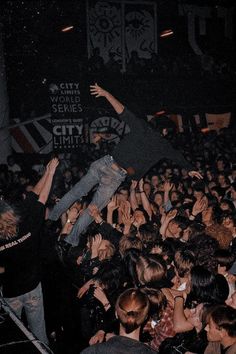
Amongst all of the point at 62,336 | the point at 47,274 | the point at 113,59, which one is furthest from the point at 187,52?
the point at 62,336

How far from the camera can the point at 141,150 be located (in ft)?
18.1

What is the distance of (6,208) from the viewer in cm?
389

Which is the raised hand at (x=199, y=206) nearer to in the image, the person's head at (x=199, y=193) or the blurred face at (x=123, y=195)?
the person's head at (x=199, y=193)

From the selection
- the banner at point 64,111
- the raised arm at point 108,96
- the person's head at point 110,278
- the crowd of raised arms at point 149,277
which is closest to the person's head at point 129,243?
the crowd of raised arms at point 149,277

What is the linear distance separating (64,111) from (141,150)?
416 cm

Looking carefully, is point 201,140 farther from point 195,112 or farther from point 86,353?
point 86,353

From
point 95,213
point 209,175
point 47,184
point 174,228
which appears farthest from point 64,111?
point 47,184

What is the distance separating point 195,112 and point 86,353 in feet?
47.4

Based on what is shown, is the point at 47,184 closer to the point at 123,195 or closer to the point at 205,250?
the point at 205,250

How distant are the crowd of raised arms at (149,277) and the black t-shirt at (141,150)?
675 millimetres

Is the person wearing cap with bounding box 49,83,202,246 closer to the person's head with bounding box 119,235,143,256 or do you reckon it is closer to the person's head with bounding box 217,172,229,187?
the person's head with bounding box 119,235,143,256

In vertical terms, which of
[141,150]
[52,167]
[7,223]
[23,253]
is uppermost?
[52,167]

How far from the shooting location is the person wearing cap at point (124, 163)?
550 cm

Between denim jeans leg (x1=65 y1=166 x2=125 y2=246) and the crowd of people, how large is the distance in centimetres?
1
